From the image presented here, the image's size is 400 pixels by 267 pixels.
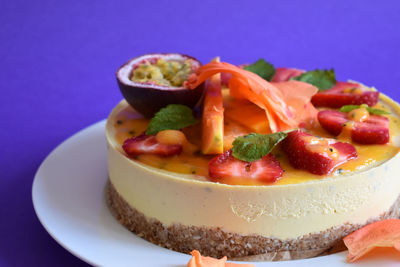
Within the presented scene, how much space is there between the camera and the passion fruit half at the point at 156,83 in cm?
365

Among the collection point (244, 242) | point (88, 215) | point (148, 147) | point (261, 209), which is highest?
point (148, 147)

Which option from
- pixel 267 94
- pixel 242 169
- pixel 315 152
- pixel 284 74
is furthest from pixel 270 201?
pixel 284 74

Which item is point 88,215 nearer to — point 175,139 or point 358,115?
point 175,139

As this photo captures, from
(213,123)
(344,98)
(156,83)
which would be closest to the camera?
(213,123)

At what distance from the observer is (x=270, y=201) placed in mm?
3156

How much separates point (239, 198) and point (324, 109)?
1069mm

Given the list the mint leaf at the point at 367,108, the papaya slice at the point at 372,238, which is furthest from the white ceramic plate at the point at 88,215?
the mint leaf at the point at 367,108

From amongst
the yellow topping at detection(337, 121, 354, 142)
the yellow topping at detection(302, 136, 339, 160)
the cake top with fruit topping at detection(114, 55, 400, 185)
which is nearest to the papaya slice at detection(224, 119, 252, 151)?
the cake top with fruit topping at detection(114, 55, 400, 185)

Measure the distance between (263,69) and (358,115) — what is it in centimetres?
90

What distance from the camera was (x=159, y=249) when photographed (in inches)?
132

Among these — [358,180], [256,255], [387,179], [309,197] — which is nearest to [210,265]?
[256,255]

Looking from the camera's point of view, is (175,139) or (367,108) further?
(367,108)

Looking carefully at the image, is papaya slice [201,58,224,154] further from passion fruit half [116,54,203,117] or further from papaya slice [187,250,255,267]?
papaya slice [187,250,255,267]

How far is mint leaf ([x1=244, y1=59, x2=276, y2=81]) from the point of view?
4.22 meters
